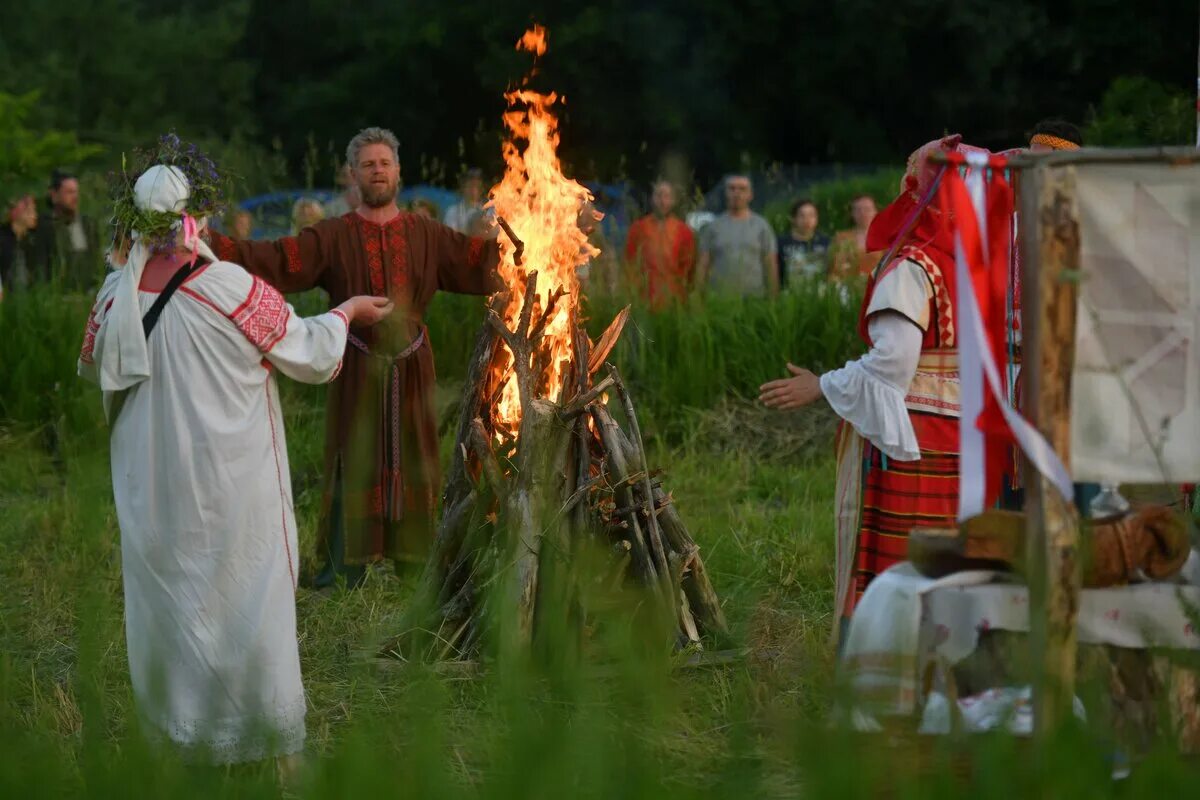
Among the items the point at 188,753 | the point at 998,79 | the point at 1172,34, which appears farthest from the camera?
the point at 998,79

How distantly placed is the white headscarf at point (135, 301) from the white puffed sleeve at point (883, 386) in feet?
6.25

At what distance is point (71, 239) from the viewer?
1219cm

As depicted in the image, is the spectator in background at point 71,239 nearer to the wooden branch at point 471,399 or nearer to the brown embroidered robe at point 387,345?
the brown embroidered robe at point 387,345

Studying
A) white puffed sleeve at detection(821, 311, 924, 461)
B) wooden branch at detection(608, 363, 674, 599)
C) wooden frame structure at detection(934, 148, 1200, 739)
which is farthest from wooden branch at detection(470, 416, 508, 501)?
wooden frame structure at detection(934, 148, 1200, 739)

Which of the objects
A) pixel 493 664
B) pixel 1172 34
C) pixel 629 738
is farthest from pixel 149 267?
pixel 1172 34

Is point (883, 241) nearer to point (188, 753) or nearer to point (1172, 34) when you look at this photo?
point (188, 753)

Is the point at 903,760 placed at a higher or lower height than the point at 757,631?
higher

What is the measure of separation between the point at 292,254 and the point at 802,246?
556 cm

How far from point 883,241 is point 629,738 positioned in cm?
271

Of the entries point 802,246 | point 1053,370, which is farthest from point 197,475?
point 802,246

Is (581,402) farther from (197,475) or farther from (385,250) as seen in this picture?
(385,250)

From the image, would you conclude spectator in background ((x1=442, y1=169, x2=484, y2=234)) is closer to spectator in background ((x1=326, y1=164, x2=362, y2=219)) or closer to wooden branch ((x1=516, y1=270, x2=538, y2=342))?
spectator in background ((x1=326, y1=164, x2=362, y2=219))

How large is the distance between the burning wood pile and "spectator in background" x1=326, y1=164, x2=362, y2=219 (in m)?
1.63

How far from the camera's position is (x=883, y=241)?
5.59m
